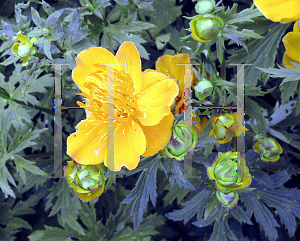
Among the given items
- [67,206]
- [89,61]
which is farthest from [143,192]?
[67,206]

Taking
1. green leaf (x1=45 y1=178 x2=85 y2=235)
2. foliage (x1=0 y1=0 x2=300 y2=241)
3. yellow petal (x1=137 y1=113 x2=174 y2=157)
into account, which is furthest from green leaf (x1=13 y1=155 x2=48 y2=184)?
yellow petal (x1=137 y1=113 x2=174 y2=157)

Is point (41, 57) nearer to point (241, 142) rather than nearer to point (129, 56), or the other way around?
point (129, 56)

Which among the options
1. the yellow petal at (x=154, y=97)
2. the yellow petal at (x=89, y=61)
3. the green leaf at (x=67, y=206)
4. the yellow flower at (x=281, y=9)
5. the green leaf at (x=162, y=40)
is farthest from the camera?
the green leaf at (x=162, y=40)

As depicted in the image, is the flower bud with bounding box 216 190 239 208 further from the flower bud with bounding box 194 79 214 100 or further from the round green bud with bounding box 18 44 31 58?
the round green bud with bounding box 18 44 31 58

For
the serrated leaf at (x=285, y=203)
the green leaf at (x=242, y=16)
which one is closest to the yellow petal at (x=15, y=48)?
the green leaf at (x=242, y=16)

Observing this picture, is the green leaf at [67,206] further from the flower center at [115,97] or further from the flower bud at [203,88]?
the flower bud at [203,88]

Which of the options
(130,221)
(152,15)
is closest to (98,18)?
(152,15)

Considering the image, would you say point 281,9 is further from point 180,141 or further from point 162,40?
point 162,40
